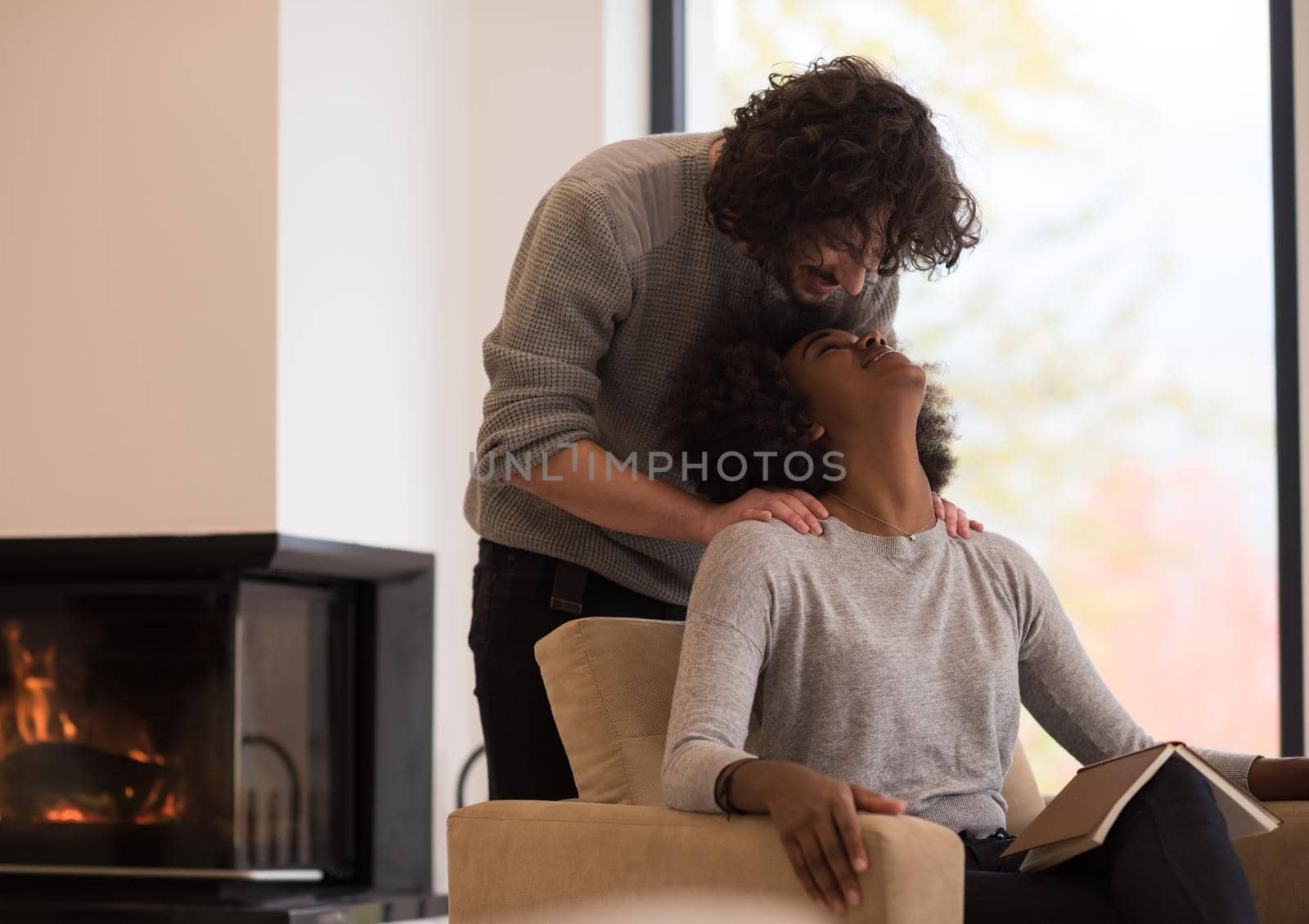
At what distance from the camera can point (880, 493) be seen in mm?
1685

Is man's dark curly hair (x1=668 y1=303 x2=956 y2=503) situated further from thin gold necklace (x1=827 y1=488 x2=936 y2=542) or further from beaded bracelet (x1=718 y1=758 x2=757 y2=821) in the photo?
beaded bracelet (x1=718 y1=758 x2=757 y2=821)

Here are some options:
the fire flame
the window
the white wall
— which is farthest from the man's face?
the fire flame

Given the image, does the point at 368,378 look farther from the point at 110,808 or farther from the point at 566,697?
the point at 566,697

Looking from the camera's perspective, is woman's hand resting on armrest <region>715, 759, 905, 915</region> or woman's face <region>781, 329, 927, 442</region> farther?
woman's face <region>781, 329, 927, 442</region>

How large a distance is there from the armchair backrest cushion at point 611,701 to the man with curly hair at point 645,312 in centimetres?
12

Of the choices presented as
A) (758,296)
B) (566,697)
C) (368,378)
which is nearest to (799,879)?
(566,697)

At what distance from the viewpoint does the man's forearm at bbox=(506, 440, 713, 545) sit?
5.44 feet

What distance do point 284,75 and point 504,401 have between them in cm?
161

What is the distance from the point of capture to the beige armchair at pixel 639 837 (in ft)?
3.80

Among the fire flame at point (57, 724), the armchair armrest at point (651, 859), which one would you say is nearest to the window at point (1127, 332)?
the armchair armrest at point (651, 859)

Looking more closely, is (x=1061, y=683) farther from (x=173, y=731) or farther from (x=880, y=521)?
(x=173, y=731)

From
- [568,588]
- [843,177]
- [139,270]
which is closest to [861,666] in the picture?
[568,588]

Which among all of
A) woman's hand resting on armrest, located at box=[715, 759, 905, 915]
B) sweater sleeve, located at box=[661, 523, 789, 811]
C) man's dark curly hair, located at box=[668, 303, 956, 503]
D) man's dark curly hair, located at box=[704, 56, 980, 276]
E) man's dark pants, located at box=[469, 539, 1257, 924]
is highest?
man's dark curly hair, located at box=[704, 56, 980, 276]

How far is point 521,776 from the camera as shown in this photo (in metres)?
1.77
